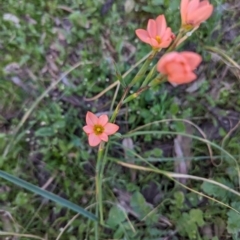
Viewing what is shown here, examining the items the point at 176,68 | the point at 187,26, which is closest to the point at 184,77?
the point at 176,68

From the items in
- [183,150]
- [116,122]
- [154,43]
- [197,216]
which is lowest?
[197,216]

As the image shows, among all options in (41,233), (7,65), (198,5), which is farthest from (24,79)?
(198,5)

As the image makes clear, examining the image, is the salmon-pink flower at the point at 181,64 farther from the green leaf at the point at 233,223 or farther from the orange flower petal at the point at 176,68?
the green leaf at the point at 233,223

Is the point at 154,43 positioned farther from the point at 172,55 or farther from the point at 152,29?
the point at 172,55

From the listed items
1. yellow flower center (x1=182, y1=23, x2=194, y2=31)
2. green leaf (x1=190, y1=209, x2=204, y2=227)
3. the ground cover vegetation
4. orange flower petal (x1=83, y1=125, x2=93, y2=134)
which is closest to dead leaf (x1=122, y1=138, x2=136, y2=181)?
the ground cover vegetation

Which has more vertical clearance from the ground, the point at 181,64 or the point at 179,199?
the point at 181,64

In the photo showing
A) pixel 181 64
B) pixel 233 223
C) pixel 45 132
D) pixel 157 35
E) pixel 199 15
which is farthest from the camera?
pixel 45 132

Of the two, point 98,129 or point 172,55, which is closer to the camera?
point 172,55

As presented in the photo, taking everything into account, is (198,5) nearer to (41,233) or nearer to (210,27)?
(210,27)

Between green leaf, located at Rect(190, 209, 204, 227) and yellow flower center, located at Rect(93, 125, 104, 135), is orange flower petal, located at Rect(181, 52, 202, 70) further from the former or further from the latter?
green leaf, located at Rect(190, 209, 204, 227)
